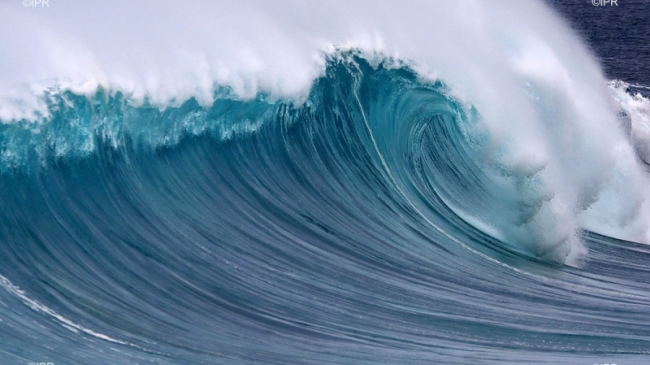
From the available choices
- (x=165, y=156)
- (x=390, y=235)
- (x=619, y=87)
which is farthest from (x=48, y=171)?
Answer: (x=619, y=87)

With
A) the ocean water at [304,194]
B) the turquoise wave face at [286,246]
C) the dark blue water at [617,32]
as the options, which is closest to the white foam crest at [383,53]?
the ocean water at [304,194]

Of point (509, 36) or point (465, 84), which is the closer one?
point (465, 84)

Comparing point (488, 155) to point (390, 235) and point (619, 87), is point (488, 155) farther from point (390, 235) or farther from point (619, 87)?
point (619, 87)

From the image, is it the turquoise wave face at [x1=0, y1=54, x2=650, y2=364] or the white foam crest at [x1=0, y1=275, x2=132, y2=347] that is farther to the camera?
the turquoise wave face at [x1=0, y1=54, x2=650, y2=364]

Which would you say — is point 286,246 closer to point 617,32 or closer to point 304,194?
point 304,194

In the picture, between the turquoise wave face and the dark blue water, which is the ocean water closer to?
the turquoise wave face

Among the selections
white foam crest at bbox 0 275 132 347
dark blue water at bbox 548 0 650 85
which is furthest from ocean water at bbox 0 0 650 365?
dark blue water at bbox 548 0 650 85
